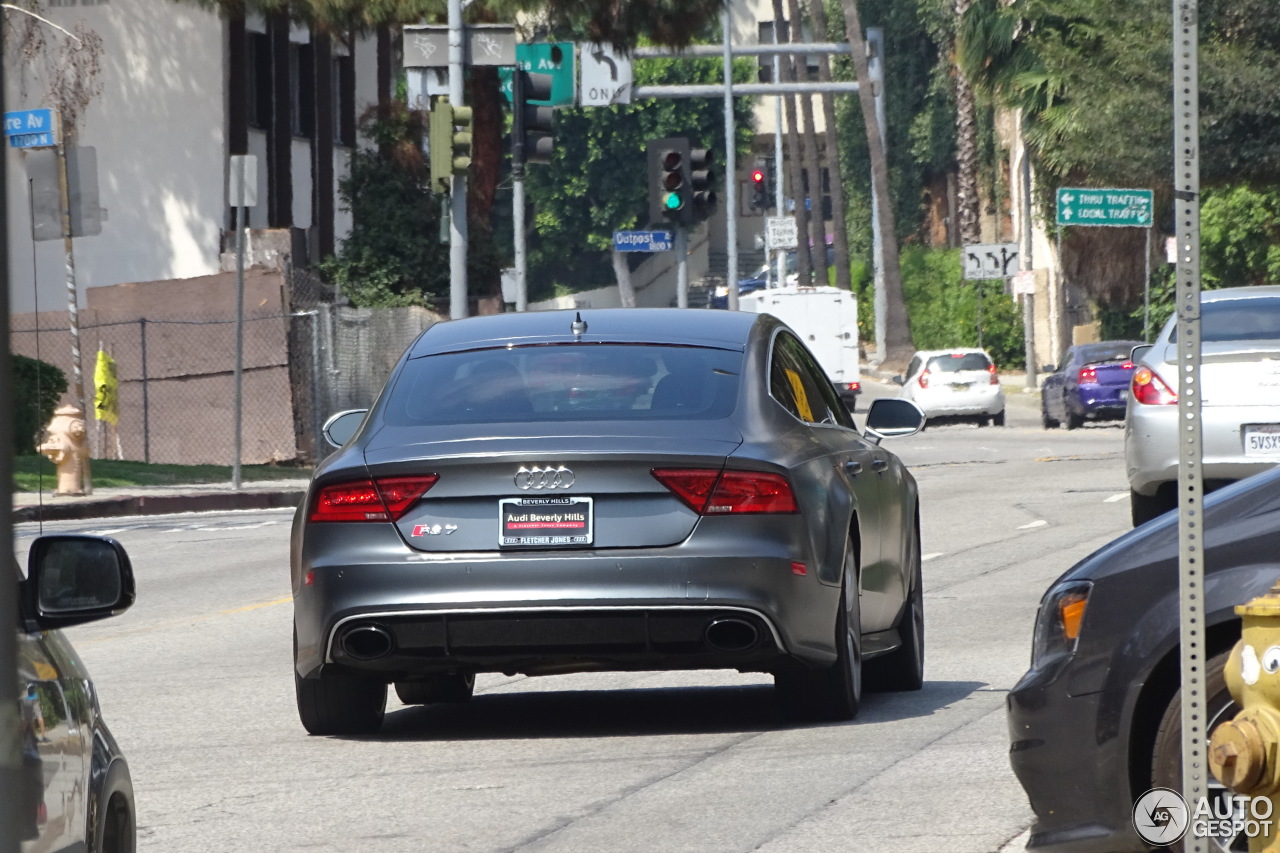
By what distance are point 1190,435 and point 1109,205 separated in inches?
1484

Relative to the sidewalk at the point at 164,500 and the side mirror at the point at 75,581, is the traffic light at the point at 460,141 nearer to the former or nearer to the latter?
the sidewalk at the point at 164,500

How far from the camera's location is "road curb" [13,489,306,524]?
73.7 ft

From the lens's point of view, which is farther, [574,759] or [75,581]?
[574,759]

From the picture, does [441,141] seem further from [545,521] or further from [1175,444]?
[545,521]

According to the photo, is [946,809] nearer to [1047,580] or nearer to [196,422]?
[1047,580]

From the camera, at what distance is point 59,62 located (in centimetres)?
3275

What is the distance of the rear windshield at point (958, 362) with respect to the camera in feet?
135

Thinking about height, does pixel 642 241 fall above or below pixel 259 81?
below

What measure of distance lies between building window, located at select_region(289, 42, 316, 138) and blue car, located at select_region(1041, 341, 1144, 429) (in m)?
13.6

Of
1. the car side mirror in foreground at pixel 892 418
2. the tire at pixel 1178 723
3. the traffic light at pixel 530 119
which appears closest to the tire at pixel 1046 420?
the traffic light at pixel 530 119

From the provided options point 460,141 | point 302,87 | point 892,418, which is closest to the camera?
point 892,418

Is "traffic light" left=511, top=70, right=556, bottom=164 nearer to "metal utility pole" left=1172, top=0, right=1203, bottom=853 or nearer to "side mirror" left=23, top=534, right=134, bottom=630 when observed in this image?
"metal utility pole" left=1172, top=0, right=1203, bottom=853

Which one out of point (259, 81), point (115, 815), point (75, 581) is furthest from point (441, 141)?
point (75, 581)

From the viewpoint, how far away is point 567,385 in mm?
8438
